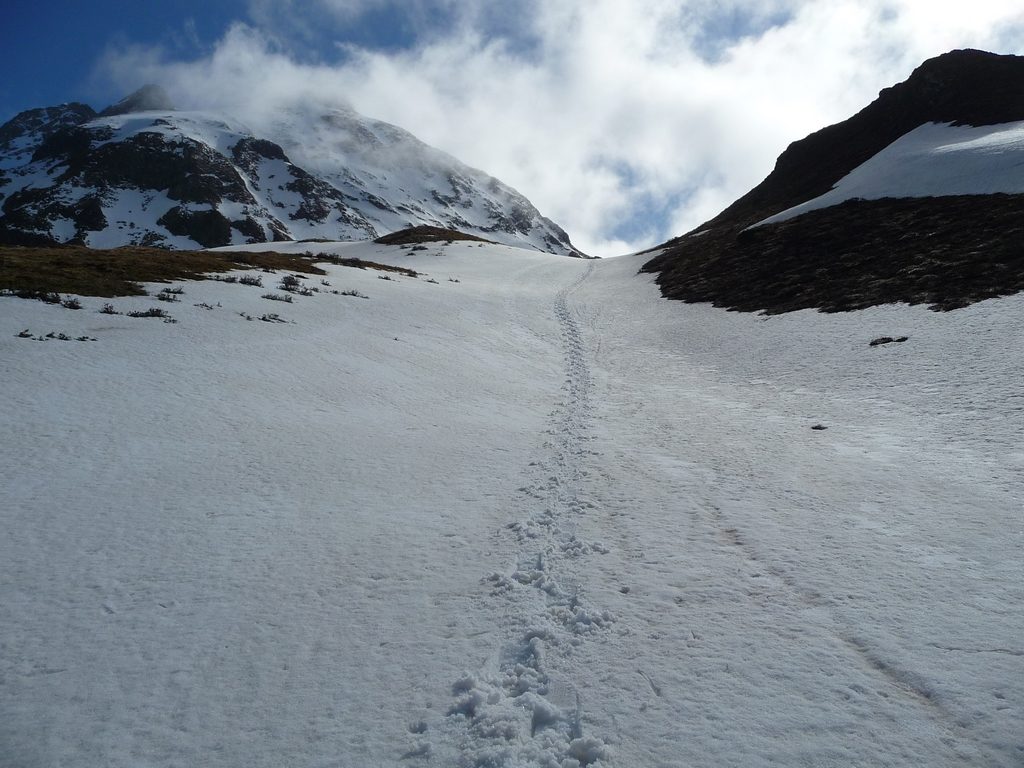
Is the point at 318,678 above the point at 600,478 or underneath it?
underneath

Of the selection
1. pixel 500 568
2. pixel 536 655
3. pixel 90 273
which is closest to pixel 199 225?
pixel 90 273

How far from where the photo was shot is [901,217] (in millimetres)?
25094

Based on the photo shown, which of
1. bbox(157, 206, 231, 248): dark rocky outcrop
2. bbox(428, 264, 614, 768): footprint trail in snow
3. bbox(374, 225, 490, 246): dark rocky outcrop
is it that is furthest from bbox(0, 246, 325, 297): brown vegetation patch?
bbox(157, 206, 231, 248): dark rocky outcrop

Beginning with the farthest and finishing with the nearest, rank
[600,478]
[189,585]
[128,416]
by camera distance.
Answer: [128,416] < [600,478] < [189,585]

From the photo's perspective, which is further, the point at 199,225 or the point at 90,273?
the point at 199,225

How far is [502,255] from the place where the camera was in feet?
186

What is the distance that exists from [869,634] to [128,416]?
10201 millimetres

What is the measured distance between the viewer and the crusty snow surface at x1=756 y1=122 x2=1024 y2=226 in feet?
83.3

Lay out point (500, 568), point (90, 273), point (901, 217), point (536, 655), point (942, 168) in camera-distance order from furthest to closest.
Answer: point (942, 168)
point (901, 217)
point (90, 273)
point (500, 568)
point (536, 655)

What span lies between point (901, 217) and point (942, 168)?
756cm

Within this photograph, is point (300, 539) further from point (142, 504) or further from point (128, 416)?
point (128, 416)

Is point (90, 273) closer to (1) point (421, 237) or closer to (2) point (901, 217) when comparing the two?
(2) point (901, 217)

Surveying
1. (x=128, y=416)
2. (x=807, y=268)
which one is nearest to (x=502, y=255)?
(x=807, y=268)

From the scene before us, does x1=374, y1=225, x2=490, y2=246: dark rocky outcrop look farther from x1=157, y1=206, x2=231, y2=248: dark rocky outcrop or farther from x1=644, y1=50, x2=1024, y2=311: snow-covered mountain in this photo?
x1=157, y1=206, x2=231, y2=248: dark rocky outcrop
